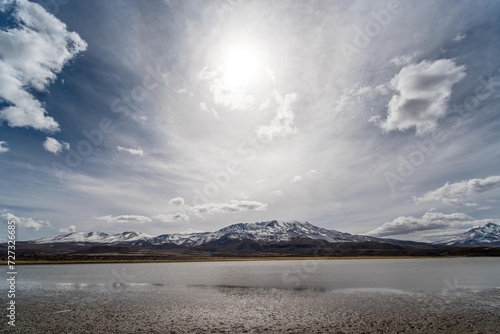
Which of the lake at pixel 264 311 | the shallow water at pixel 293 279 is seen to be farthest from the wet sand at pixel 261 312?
the shallow water at pixel 293 279

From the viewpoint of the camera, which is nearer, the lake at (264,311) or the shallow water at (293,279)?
the lake at (264,311)

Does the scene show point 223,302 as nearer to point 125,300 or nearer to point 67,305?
point 125,300

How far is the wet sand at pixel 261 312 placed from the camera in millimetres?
23031

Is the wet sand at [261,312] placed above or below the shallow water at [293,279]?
below

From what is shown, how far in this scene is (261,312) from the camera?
28.7 meters

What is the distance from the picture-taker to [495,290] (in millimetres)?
41500

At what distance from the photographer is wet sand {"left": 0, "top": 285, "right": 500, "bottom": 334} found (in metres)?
Answer: 23.0

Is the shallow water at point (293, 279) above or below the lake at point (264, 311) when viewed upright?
above

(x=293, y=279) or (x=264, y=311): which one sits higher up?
(x=293, y=279)

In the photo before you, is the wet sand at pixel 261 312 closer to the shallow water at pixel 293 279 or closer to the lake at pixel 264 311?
the lake at pixel 264 311

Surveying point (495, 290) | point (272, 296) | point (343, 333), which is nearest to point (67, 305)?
point (272, 296)

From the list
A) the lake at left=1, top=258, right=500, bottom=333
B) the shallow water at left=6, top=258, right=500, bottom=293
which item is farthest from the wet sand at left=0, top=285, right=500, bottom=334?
the shallow water at left=6, top=258, right=500, bottom=293

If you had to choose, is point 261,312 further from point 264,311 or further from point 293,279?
point 293,279

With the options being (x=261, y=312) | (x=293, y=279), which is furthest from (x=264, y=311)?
(x=293, y=279)
